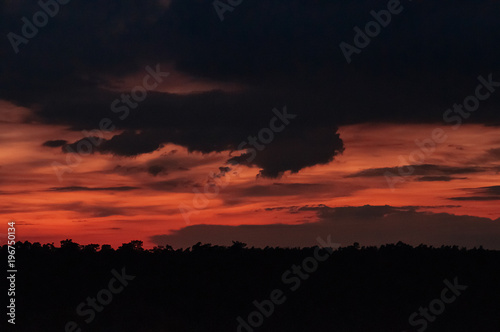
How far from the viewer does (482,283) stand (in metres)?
30.3

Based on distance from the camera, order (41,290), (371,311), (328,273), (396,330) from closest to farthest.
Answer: (396,330) < (371,311) < (41,290) < (328,273)

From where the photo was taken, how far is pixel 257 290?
1141 inches

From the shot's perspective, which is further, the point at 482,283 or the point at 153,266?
Answer: the point at 153,266

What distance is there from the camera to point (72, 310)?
26.2 metres

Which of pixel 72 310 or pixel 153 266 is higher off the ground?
pixel 153 266

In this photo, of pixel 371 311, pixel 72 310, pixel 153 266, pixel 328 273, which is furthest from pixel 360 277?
pixel 72 310

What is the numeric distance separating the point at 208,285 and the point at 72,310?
597cm

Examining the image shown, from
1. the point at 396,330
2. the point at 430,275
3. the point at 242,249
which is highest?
the point at 242,249

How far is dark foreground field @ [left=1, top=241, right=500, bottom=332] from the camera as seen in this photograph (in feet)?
83.0

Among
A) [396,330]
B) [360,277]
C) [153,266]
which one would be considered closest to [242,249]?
[153,266]

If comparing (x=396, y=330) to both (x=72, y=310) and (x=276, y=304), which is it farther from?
(x=72, y=310)

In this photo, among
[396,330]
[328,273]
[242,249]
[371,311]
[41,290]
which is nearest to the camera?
[396,330]

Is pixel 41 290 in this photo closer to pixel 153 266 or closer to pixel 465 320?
pixel 153 266

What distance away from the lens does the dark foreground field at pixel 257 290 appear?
25.3 m
